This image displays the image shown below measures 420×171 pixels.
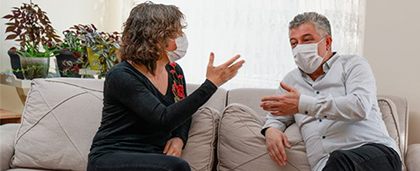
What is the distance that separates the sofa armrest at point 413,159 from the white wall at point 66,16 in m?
2.50

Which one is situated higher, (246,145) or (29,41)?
(29,41)

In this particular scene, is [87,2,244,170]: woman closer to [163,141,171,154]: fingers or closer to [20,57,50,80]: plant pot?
[163,141,171,154]: fingers

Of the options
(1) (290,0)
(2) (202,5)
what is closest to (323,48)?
(1) (290,0)

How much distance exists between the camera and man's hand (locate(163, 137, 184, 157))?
1759 millimetres

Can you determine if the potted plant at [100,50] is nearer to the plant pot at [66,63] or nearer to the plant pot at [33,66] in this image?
the plant pot at [66,63]

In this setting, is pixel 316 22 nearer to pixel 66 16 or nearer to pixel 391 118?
pixel 391 118

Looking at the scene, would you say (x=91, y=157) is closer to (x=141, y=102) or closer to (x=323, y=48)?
(x=141, y=102)

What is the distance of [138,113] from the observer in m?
1.62

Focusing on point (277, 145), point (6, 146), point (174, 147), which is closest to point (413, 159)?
point (277, 145)

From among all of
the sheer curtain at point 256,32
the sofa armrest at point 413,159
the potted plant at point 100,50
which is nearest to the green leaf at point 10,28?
the potted plant at point 100,50

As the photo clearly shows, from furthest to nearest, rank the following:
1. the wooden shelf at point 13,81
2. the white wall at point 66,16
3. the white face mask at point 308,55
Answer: the white wall at point 66,16 < the wooden shelf at point 13,81 < the white face mask at point 308,55

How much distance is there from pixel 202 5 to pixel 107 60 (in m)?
0.97

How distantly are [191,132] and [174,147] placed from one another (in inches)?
5.5

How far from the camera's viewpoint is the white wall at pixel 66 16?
320 cm
